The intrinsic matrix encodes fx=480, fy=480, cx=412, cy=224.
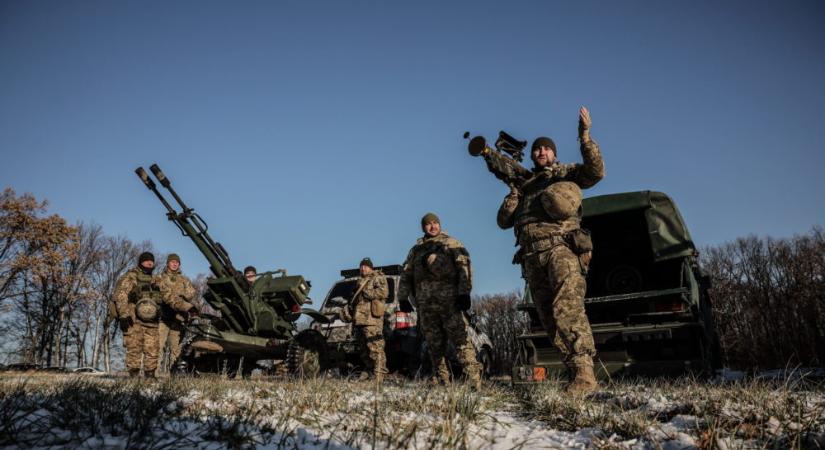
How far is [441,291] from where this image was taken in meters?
5.53

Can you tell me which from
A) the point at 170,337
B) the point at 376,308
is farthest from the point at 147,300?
the point at 376,308

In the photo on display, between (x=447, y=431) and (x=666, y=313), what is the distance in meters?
4.56

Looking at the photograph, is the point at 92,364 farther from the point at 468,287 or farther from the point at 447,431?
the point at 447,431

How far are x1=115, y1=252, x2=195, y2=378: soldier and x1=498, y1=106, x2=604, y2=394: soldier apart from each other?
17.9ft

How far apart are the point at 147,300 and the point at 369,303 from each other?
332 cm

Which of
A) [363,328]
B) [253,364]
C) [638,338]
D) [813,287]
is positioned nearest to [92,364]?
[253,364]

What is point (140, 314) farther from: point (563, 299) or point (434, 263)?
point (563, 299)

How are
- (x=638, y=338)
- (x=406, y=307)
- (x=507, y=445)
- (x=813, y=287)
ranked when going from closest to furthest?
(x=507, y=445) → (x=638, y=338) → (x=406, y=307) → (x=813, y=287)

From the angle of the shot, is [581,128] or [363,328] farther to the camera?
[363,328]

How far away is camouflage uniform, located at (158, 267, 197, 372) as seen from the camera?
733 centimetres

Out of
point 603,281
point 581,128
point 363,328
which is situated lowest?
point 363,328

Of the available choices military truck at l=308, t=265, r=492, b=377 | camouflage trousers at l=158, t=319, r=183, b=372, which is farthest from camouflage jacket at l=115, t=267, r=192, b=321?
military truck at l=308, t=265, r=492, b=377

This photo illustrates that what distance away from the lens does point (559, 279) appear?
12.8ft

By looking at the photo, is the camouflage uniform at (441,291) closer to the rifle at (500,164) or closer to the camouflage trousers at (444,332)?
the camouflage trousers at (444,332)
